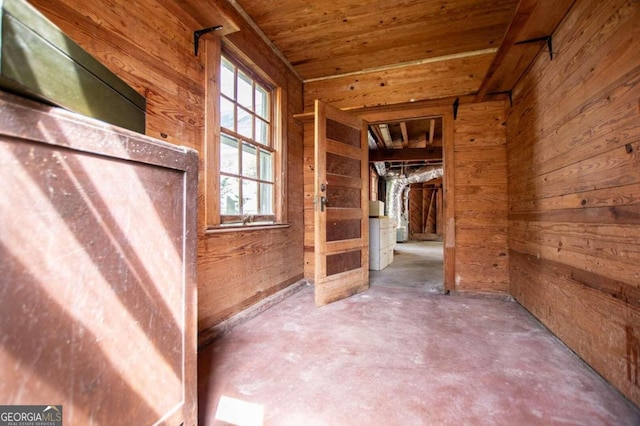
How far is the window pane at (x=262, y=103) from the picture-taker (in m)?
2.61

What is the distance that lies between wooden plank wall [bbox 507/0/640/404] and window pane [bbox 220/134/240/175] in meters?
2.22

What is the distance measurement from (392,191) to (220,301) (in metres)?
7.64

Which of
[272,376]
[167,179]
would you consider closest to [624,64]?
[167,179]

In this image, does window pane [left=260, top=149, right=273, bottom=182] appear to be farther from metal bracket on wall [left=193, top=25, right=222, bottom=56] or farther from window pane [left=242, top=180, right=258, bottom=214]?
metal bracket on wall [left=193, top=25, right=222, bottom=56]

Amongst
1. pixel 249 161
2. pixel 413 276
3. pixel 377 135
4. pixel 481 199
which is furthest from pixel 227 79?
pixel 377 135

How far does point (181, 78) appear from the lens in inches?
67.7

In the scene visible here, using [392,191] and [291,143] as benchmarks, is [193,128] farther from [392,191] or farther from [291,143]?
[392,191]

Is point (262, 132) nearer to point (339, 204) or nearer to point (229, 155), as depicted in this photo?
point (229, 155)

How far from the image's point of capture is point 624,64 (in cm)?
124

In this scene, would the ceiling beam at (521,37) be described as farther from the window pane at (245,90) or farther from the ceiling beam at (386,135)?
the ceiling beam at (386,135)

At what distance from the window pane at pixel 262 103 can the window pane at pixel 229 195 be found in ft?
2.61

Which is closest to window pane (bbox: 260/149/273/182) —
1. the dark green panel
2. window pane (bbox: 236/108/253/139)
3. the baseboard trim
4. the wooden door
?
window pane (bbox: 236/108/253/139)

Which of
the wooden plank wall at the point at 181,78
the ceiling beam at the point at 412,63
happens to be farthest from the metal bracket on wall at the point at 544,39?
the wooden plank wall at the point at 181,78

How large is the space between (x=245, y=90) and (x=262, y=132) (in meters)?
0.39
